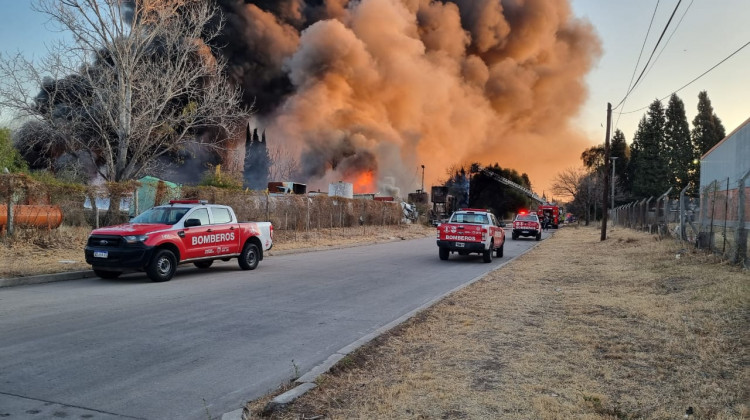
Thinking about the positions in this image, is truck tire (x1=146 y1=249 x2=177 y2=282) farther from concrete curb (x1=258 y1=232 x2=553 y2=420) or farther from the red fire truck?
the red fire truck

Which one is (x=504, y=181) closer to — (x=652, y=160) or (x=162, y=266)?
(x=652, y=160)

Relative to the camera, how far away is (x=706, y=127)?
69375mm

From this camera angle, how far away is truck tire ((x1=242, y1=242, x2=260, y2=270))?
47.1 feet

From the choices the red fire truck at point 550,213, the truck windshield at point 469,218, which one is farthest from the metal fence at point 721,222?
the red fire truck at point 550,213

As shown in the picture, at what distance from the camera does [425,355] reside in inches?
219

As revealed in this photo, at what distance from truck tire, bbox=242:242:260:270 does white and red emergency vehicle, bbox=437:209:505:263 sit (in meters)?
6.84

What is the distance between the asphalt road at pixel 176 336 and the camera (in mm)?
4465

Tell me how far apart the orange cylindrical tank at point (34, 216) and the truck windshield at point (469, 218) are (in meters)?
13.2

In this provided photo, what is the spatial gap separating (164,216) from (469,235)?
10.0m

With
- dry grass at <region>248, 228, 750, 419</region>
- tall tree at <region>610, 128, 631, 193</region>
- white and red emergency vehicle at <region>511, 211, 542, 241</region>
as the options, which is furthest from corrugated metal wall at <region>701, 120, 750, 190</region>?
tall tree at <region>610, 128, 631, 193</region>

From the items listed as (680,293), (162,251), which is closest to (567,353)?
(680,293)

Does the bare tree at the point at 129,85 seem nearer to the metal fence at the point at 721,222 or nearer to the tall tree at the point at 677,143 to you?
the metal fence at the point at 721,222

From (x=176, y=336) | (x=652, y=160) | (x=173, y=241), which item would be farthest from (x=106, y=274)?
(x=652, y=160)

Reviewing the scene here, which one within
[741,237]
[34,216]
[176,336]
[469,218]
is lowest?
[176,336]
